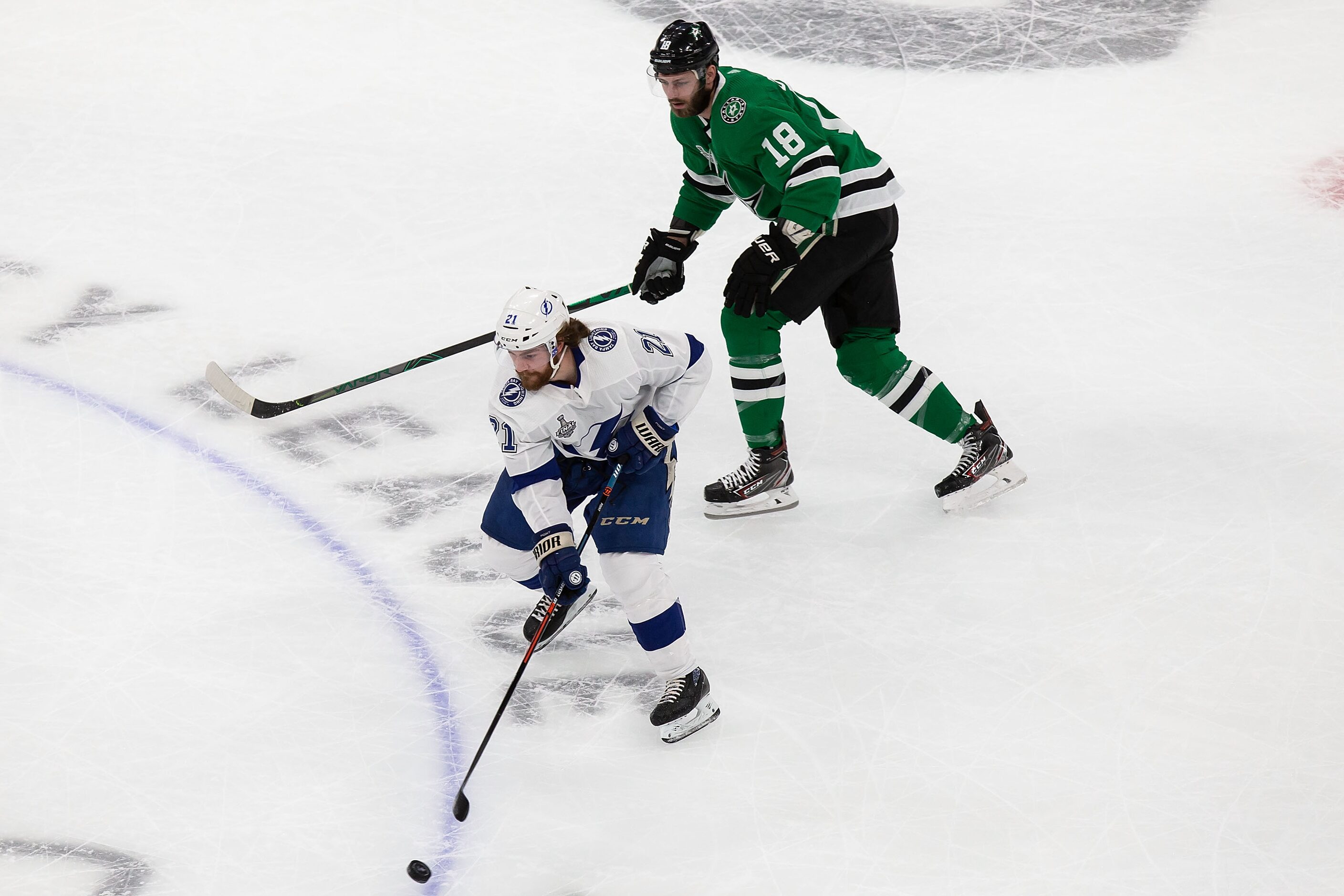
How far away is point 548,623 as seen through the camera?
8.87 ft

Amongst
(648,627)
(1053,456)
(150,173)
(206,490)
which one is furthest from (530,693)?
(150,173)

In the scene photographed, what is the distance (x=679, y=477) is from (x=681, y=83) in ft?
3.67

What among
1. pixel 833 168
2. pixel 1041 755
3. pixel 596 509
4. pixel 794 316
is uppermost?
pixel 833 168

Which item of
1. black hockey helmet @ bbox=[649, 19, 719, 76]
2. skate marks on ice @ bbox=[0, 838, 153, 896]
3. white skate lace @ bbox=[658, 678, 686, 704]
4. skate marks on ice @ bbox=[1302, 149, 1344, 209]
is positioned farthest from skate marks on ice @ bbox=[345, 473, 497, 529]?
skate marks on ice @ bbox=[1302, 149, 1344, 209]

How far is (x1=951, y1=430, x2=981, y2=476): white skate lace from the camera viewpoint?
10.5 feet

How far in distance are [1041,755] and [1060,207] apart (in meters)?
2.62

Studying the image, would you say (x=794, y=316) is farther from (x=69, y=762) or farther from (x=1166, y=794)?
(x=69, y=762)

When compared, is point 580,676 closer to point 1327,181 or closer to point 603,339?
point 603,339

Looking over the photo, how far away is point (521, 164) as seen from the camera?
4766 mm

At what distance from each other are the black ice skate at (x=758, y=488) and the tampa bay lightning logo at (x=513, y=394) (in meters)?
0.93

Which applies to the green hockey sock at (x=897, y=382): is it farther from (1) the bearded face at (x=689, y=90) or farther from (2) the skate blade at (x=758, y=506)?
(1) the bearded face at (x=689, y=90)

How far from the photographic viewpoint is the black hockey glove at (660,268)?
312 centimetres

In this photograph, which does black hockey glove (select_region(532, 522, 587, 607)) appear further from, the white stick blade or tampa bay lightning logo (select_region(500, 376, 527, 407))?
the white stick blade

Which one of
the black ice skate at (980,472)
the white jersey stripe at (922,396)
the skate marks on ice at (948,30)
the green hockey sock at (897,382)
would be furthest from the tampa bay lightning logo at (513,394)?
the skate marks on ice at (948,30)
